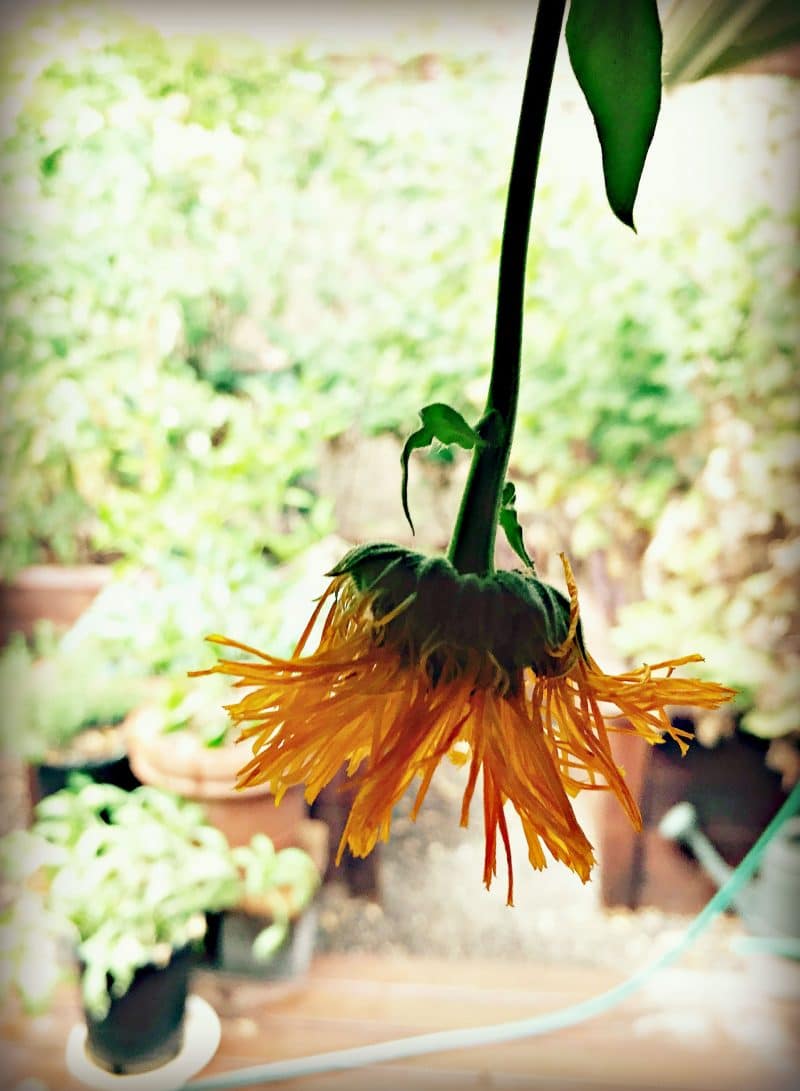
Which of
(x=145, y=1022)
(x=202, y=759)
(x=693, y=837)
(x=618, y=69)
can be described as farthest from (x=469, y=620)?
(x=693, y=837)

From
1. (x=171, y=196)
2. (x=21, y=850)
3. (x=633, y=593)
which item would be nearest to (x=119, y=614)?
(x=21, y=850)

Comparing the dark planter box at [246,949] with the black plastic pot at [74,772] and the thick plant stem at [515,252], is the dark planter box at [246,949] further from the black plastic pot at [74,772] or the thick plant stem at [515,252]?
the thick plant stem at [515,252]

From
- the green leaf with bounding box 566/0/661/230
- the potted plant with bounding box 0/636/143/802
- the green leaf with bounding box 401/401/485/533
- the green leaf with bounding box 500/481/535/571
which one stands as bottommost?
the potted plant with bounding box 0/636/143/802

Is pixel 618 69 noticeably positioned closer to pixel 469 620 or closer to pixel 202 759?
pixel 469 620

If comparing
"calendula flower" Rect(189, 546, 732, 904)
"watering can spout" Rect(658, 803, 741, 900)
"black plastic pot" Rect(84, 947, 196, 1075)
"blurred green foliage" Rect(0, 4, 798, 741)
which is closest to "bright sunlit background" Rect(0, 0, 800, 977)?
"blurred green foliage" Rect(0, 4, 798, 741)

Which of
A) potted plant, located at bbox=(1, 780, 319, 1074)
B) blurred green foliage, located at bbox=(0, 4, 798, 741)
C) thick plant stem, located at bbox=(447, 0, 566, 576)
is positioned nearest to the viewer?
thick plant stem, located at bbox=(447, 0, 566, 576)

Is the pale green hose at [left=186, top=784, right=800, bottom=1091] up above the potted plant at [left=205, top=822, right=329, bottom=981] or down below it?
below

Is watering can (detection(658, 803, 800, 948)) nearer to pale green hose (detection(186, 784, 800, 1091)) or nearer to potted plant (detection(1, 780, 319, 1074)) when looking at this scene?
pale green hose (detection(186, 784, 800, 1091))

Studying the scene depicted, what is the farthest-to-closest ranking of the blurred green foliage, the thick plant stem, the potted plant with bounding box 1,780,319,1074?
the blurred green foliage < the potted plant with bounding box 1,780,319,1074 < the thick plant stem

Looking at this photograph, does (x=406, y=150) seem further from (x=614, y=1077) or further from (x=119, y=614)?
(x=614, y=1077)
